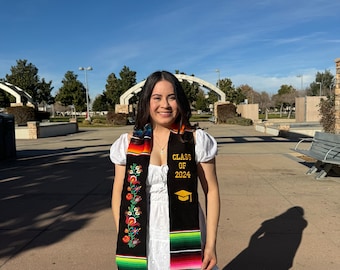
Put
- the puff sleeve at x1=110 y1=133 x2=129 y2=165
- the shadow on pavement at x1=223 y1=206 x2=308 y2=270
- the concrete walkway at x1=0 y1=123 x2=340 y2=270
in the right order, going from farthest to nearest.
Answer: the concrete walkway at x1=0 y1=123 x2=340 y2=270, the shadow on pavement at x1=223 y1=206 x2=308 y2=270, the puff sleeve at x1=110 y1=133 x2=129 y2=165

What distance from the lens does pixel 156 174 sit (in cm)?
169

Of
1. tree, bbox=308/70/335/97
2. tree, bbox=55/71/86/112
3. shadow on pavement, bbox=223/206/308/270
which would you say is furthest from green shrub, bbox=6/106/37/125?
tree, bbox=308/70/335/97

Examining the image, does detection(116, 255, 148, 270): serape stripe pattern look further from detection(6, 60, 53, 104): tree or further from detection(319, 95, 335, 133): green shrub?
detection(6, 60, 53, 104): tree

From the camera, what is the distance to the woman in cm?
167

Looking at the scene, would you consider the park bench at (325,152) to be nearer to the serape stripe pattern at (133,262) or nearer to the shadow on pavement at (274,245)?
the shadow on pavement at (274,245)

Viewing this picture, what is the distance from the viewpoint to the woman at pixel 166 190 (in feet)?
5.48

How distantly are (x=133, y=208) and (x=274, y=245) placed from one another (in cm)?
235

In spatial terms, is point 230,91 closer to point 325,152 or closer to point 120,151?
point 325,152

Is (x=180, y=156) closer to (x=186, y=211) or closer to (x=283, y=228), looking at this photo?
(x=186, y=211)

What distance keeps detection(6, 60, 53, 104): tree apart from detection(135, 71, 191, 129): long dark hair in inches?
1934

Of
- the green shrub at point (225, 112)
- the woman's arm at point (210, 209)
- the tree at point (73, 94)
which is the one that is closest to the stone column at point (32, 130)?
the woman's arm at point (210, 209)

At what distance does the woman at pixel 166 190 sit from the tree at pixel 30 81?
1938 inches

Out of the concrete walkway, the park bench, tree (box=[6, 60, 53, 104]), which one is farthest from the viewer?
tree (box=[6, 60, 53, 104])

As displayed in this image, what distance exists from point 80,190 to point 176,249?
4537mm
